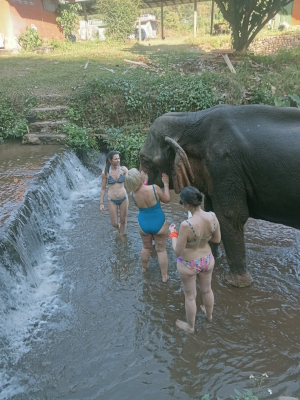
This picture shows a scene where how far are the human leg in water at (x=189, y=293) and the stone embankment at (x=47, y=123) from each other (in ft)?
22.2

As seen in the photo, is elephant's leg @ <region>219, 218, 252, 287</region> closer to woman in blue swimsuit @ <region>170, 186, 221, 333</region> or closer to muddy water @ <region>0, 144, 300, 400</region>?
muddy water @ <region>0, 144, 300, 400</region>

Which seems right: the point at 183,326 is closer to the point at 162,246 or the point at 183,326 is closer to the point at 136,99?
the point at 162,246

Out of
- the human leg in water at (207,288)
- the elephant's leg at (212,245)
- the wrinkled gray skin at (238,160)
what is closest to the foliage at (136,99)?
the elephant's leg at (212,245)

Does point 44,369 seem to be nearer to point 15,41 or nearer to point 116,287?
point 116,287

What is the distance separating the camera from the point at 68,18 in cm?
2203

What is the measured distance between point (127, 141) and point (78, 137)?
1.35 metres

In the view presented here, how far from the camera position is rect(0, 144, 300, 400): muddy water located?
10.4 ft

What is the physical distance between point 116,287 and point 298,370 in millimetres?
2357

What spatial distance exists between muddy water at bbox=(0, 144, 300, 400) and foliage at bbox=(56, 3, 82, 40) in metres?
21.3

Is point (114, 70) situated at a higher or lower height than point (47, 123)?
higher

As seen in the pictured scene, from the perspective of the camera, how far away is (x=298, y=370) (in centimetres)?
320

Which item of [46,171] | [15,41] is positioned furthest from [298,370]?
[15,41]

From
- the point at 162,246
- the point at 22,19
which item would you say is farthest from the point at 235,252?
the point at 22,19

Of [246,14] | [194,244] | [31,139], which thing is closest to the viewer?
[194,244]
